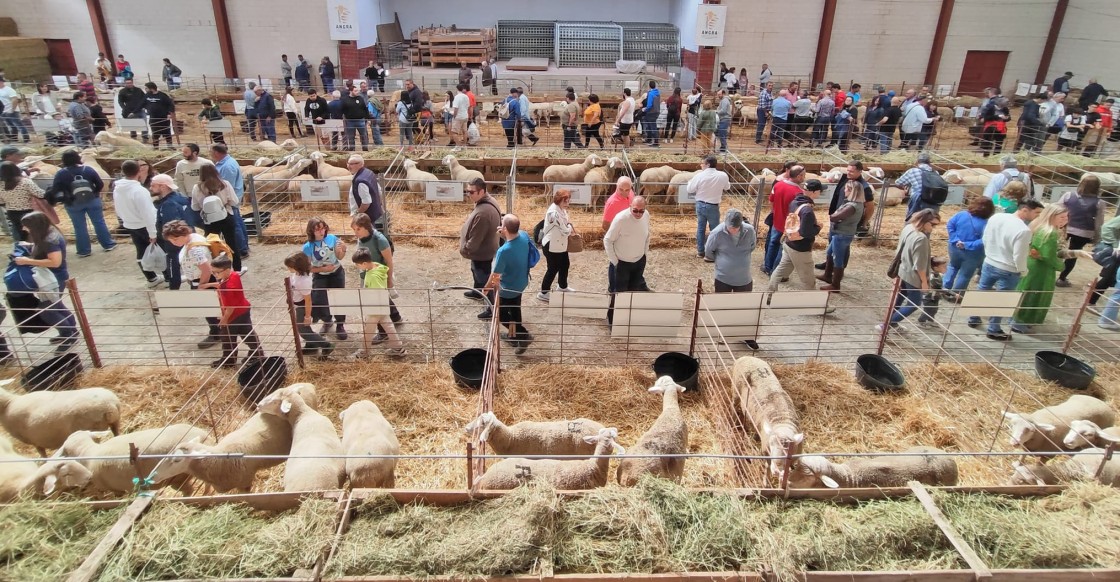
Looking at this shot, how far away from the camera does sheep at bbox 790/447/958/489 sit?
197 inches

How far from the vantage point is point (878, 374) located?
7406 millimetres

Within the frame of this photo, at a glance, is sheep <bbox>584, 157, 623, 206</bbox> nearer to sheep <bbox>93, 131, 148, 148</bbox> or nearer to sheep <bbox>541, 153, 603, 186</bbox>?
sheep <bbox>541, 153, 603, 186</bbox>

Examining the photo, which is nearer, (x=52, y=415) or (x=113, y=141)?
(x=52, y=415)

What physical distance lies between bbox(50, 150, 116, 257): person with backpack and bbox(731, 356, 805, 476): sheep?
34.0 feet

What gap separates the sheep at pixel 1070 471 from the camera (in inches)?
196

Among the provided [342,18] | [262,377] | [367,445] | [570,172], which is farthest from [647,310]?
[342,18]

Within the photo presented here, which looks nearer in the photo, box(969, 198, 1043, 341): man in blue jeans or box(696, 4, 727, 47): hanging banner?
box(969, 198, 1043, 341): man in blue jeans

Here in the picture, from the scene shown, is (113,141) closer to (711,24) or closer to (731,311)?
(731,311)

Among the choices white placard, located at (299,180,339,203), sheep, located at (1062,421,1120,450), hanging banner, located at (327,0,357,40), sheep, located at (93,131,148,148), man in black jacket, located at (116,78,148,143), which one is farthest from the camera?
hanging banner, located at (327,0,357,40)

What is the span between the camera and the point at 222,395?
6938 mm

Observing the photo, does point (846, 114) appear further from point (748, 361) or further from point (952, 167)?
point (748, 361)

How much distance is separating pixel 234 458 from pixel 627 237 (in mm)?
5069

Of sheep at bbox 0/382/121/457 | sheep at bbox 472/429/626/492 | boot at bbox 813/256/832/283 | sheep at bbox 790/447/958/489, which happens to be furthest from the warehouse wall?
sheep at bbox 0/382/121/457

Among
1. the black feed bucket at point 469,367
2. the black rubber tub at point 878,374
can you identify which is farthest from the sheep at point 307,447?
the black rubber tub at point 878,374
